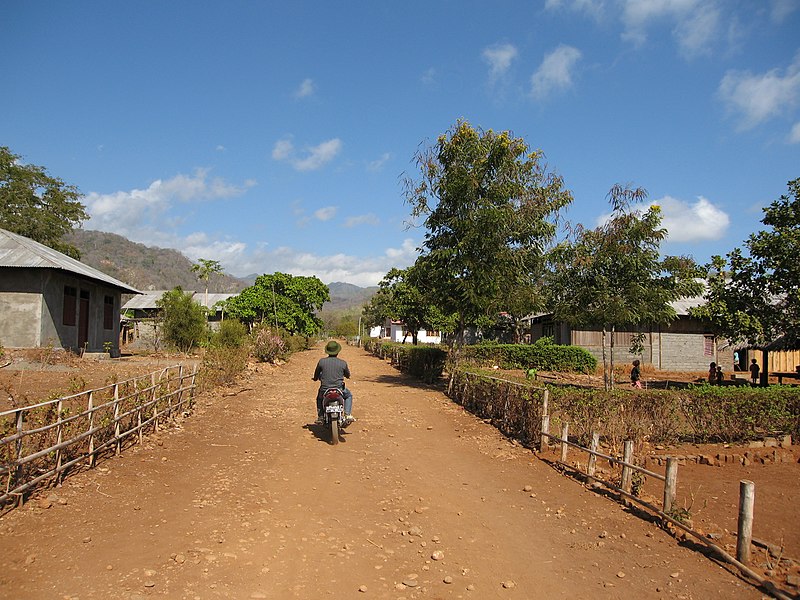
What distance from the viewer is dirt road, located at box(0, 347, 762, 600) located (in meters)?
4.35

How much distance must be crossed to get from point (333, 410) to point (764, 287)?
454 inches

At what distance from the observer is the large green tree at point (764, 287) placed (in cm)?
1367

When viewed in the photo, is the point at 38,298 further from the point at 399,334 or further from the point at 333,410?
the point at 399,334

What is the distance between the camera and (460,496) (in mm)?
6984

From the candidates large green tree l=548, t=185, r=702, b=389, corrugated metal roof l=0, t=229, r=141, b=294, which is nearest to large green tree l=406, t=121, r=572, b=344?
large green tree l=548, t=185, r=702, b=389

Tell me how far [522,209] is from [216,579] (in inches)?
575

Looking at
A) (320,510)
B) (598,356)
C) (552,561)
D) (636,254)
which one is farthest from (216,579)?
(598,356)

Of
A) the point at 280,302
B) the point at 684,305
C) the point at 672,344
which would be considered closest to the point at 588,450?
the point at 672,344

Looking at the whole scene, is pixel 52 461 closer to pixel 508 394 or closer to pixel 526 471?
pixel 526 471

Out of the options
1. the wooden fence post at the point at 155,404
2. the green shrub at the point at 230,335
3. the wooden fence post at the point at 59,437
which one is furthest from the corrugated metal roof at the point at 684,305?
the wooden fence post at the point at 59,437

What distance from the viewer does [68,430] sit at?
700 centimetres

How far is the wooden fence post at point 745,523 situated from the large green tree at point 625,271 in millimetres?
9733

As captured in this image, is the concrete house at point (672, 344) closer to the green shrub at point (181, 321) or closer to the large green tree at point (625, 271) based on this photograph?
the large green tree at point (625, 271)

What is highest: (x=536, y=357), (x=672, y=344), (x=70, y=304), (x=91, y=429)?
(x=70, y=304)
